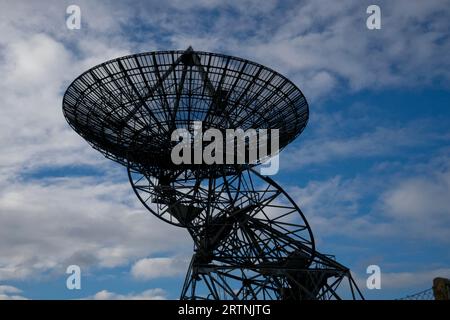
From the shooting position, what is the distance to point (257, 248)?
41.6 m

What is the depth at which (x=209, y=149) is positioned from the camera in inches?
1622

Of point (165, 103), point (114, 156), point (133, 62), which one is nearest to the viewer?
point (133, 62)

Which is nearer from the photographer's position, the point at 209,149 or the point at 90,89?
the point at 90,89

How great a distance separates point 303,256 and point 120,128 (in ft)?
53.7
